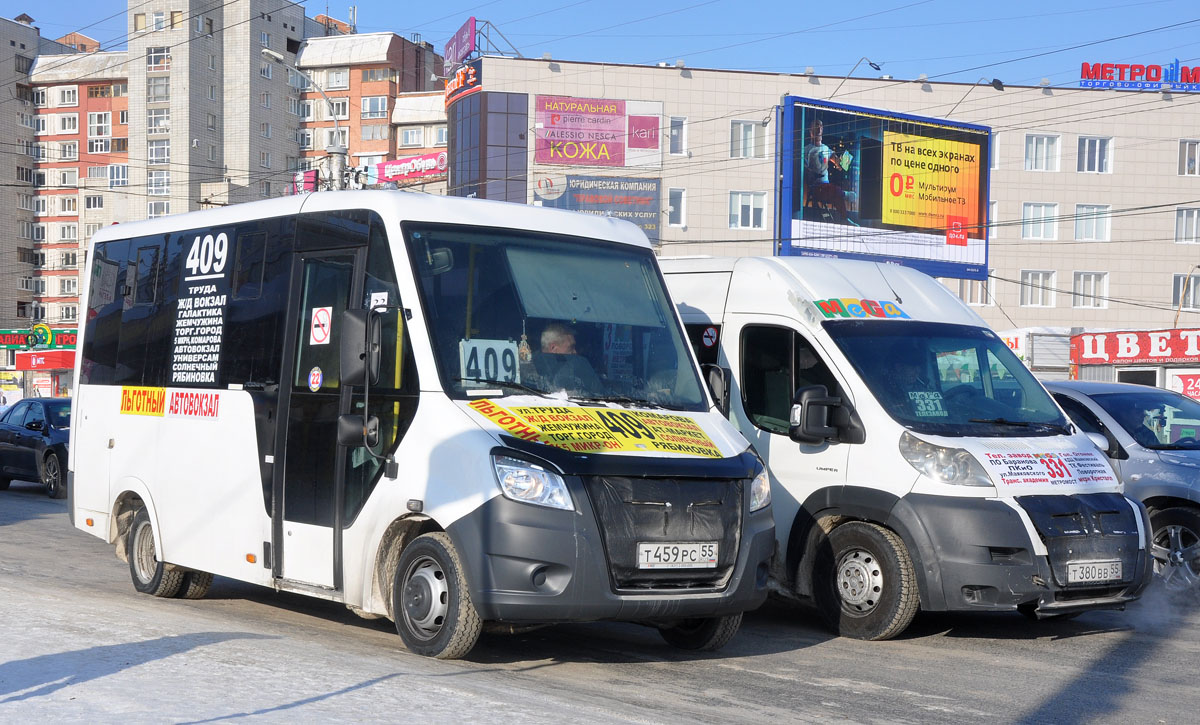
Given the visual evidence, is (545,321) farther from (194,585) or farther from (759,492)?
(194,585)

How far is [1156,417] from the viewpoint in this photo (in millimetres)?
11805

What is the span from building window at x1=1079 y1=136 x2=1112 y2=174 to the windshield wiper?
2572 inches

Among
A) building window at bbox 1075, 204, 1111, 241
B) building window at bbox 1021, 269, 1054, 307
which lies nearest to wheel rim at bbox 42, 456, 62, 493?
Answer: building window at bbox 1021, 269, 1054, 307

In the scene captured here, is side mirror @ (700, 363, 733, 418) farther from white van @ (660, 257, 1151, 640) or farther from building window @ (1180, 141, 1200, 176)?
building window @ (1180, 141, 1200, 176)

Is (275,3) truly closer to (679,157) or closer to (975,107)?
(679,157)

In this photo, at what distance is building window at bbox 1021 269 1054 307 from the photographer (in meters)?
68.3

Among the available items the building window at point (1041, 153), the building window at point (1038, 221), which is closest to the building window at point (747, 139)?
the building window at point (1041, 153)

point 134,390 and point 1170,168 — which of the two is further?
point 1170,168

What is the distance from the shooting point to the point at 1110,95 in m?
67.9

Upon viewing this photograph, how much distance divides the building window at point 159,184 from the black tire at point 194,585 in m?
81.7

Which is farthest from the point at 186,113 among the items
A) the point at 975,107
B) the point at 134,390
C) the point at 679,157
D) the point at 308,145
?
the point at 134,390

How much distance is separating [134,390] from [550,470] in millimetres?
4887

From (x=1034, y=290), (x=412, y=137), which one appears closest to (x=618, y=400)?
(x=1034, y=290)

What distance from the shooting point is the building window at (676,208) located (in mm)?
64312
